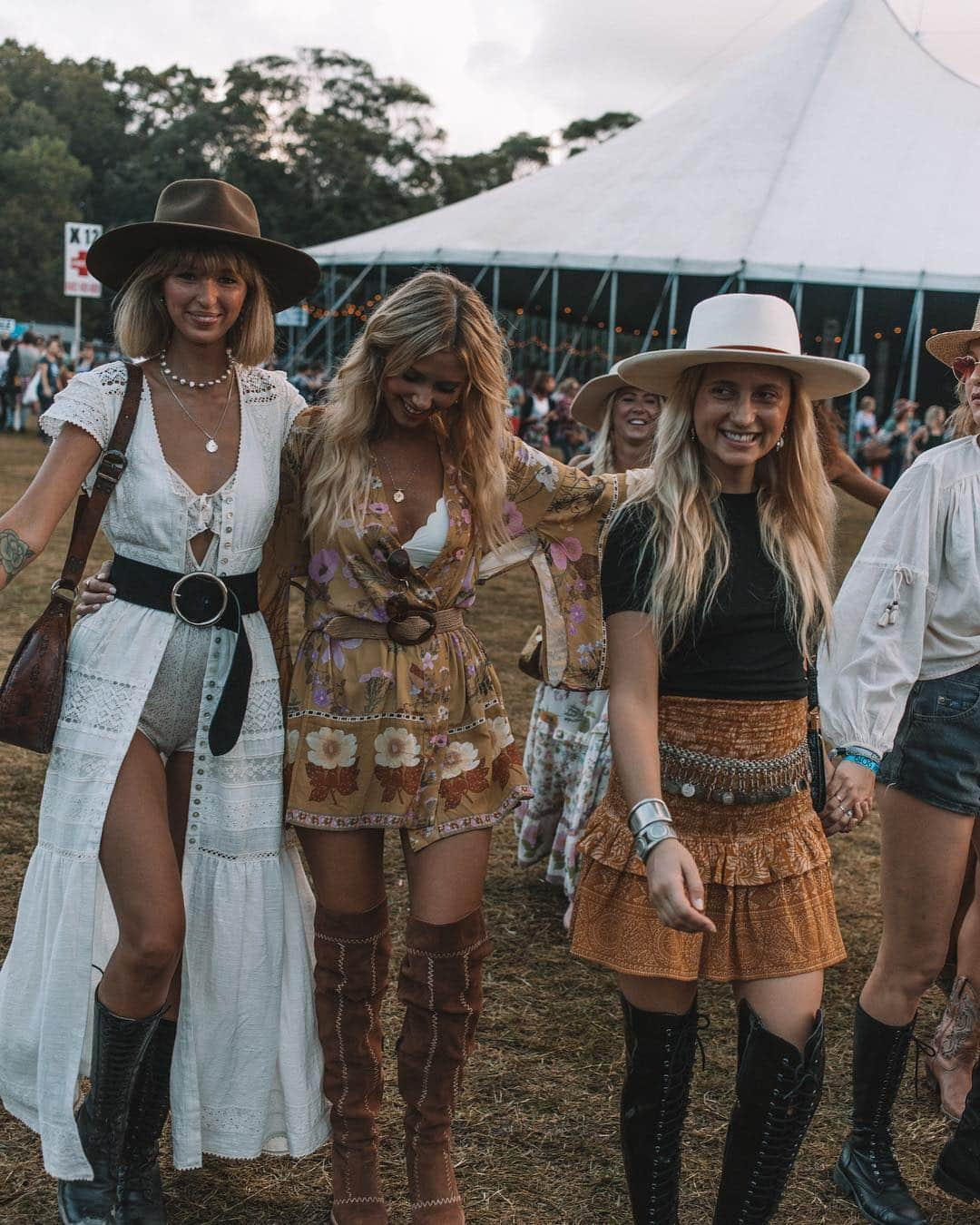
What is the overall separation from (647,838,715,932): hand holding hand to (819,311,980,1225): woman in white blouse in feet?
2.11

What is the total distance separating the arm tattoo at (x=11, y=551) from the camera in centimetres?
264

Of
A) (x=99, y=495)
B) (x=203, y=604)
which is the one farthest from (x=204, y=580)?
(x=99, y=495)

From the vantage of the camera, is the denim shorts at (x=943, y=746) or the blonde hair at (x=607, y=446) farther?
the blonde hair at (x=607, y=446)

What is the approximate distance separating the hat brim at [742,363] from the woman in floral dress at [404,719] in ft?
1.19

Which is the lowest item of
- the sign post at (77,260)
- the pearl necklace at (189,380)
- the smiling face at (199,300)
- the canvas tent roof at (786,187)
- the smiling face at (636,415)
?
the pearl necklace at (189,380)

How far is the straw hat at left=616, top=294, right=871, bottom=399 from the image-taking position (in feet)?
8.25

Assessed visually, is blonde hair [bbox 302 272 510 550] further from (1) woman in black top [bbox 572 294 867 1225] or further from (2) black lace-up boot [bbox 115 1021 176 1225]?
(2) black lace-up boot [bbox 115 1021 176 1225]

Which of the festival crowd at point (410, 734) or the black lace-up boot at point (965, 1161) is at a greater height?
the festival crowd at point (410, 734)

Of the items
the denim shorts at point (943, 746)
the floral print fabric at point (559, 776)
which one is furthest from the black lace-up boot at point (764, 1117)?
the floral print fabric at point (559, 776)

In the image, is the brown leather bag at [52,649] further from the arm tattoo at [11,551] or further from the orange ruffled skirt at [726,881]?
the orange ruffled skirt at [726,881]

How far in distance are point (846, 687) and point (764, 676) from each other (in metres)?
0.35

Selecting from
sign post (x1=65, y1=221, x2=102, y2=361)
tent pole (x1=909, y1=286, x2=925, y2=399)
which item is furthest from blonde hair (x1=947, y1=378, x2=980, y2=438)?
tent pole (x1=909, y1=286, x2=925, y2=399)

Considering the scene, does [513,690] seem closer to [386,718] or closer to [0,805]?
[0,805]

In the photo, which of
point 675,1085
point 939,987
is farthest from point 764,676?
point 939,987
